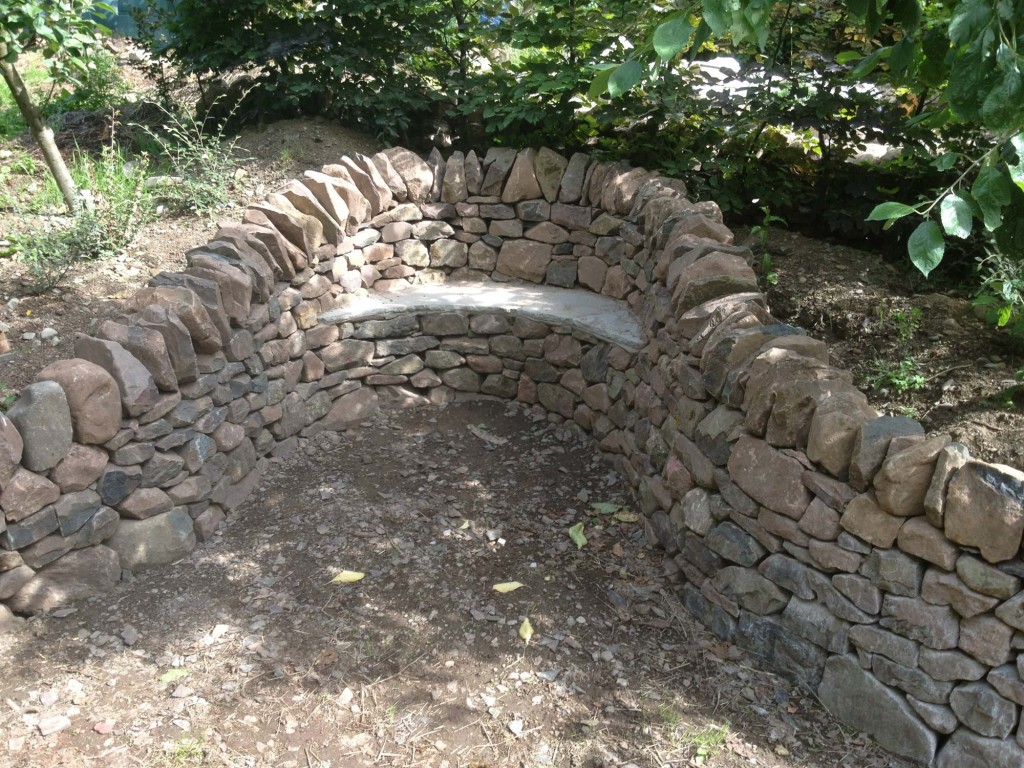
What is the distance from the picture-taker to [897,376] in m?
4.09

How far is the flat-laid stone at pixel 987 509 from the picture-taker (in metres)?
2.59

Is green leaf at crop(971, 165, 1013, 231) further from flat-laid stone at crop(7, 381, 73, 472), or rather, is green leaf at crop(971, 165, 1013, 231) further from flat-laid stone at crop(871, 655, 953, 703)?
flat-laid stone at crop(7, 381, 73, 472)

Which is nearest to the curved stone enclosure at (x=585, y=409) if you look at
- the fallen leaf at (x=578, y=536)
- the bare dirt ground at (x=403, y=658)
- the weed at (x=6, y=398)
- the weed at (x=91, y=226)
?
the bare dirt ground at (x=403, y=658)

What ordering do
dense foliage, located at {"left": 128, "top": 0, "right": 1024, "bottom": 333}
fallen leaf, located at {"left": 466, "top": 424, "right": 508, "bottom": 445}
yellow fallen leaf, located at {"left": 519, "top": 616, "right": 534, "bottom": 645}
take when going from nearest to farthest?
1. yellow fallen leaf, located at {"left": 519, "top": 616, "right": 534, "bottom": 645}
2. dense foliage, located at {"left": 128, "top": 0, "right": 1024, "bottom": 333}
3. fallen leaf, located at {"left": 466, "top": 424, "right": 508, "bottom": 445}

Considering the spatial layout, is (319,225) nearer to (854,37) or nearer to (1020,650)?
(854,37)

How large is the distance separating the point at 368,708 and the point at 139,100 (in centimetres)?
569

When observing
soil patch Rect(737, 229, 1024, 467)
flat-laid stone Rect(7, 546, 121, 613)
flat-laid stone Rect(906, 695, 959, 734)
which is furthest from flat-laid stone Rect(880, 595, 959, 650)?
flat-laid stone Rect(7, 546, 121, 613)

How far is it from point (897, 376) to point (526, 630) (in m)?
2.09

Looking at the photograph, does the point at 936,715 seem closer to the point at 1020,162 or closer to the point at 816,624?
the point at 816,624

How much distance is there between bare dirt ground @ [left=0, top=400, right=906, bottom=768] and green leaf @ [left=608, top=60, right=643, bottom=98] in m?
2.26

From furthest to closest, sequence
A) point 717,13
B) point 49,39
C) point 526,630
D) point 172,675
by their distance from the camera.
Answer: point 49,39, point 526,630, point 172,675, point 717,13

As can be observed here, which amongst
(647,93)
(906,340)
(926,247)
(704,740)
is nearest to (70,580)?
(704,740)

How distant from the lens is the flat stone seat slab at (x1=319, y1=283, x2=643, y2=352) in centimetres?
508

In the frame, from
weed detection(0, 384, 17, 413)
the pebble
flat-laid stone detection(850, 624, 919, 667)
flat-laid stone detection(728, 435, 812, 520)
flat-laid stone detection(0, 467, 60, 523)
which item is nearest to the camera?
flat-laid stone detection(850, 624, 919, 667)
